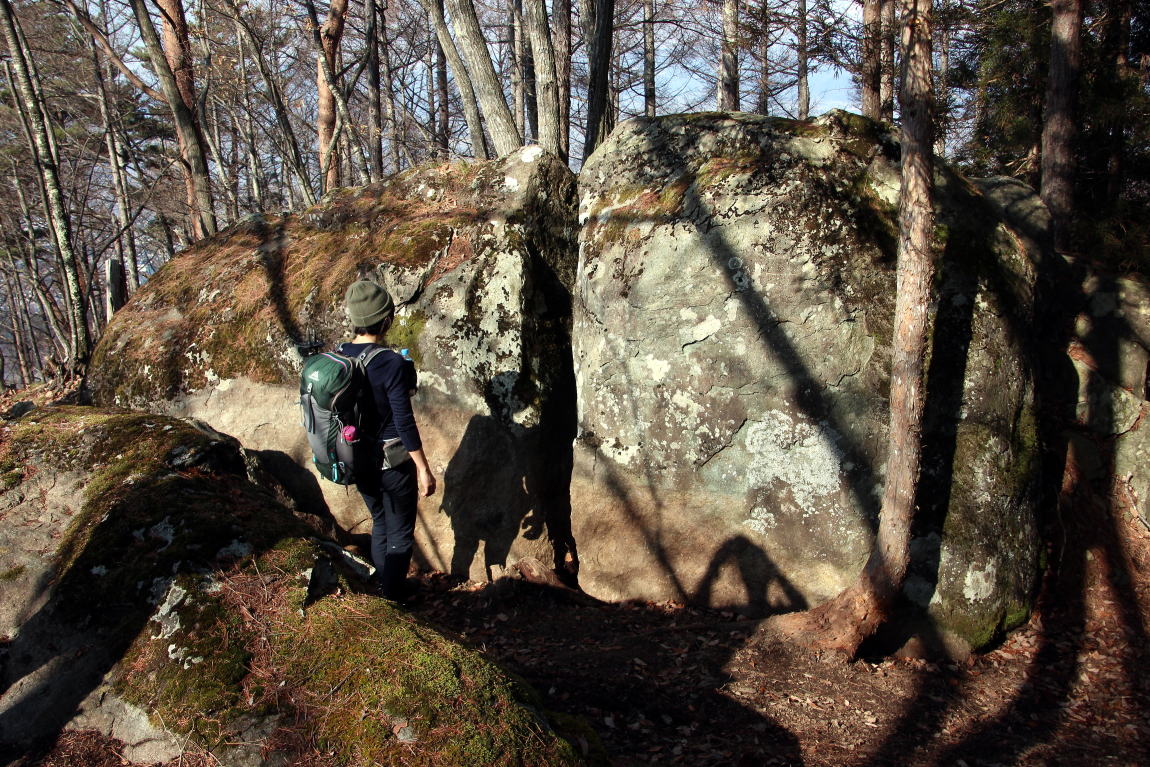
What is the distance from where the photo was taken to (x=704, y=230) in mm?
4906

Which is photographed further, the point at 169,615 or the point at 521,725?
the point at 169,615

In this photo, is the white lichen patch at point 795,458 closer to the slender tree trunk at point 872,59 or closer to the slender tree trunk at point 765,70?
the slender tree trunk at point 872,59

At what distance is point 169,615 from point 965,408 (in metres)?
4.60

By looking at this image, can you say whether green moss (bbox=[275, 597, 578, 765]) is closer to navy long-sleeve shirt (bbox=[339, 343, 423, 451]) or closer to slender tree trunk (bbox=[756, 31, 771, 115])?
navy long-sleeve shirt (bbox=[339, 343, 423, 451])

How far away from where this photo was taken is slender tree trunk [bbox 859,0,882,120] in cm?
806

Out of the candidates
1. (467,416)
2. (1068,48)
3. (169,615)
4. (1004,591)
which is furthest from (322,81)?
(1004,591)

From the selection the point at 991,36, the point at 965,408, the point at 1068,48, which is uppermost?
the point at 991,36

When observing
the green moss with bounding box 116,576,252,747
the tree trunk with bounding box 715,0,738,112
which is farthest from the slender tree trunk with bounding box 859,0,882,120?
the green moss with bounding box 116,576,252,747

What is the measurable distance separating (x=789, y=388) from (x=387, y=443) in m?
2.62

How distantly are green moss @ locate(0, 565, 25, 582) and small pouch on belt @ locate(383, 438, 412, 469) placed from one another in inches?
68.9

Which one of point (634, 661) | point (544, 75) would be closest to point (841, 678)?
point (634, 661)

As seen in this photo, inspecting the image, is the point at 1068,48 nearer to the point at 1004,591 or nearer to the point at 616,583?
the point at 1004,591

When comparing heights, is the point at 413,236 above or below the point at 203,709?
above

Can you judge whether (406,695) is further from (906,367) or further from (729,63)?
(729,63)
